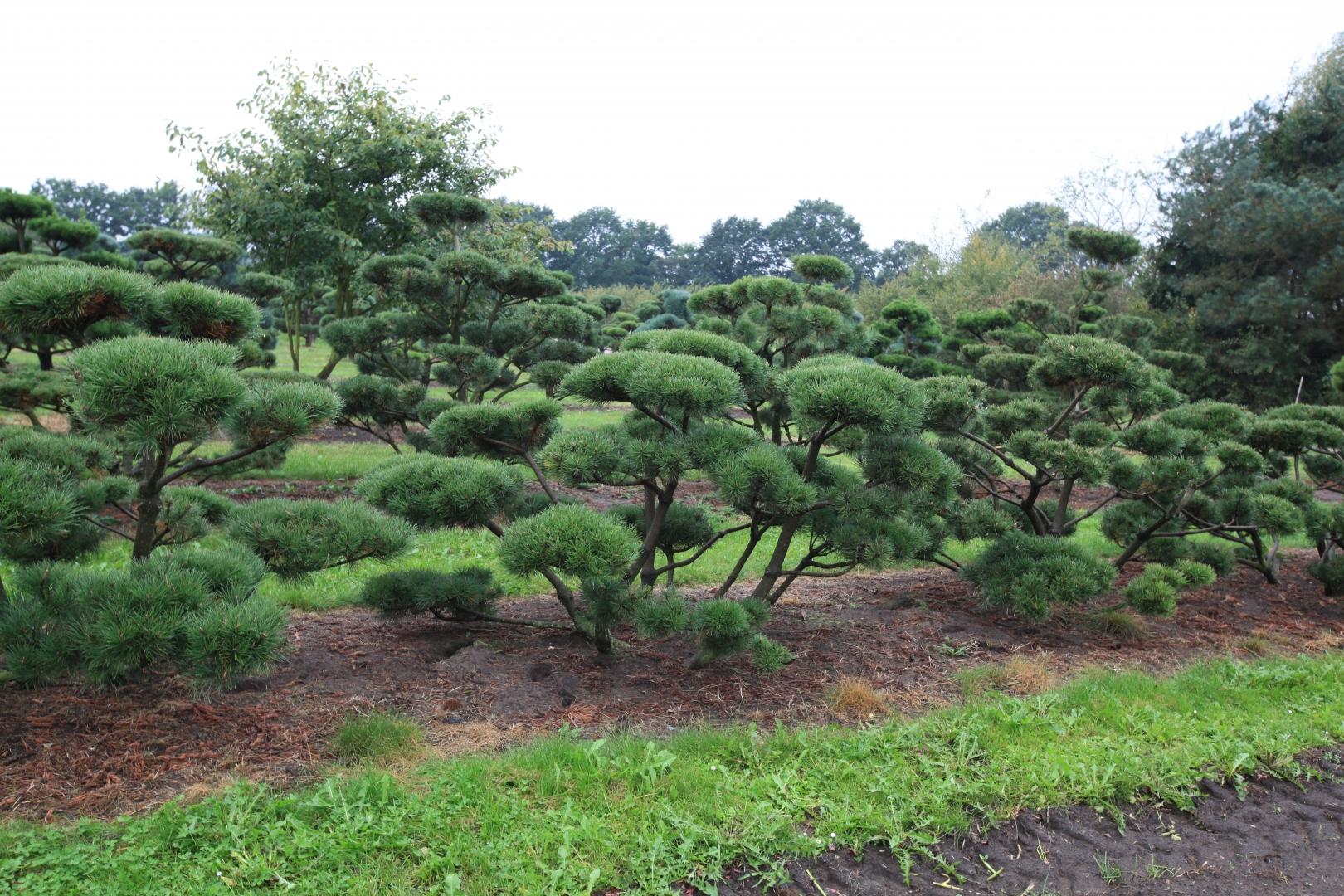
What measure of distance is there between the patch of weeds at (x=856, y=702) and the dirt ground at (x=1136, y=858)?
82 cm

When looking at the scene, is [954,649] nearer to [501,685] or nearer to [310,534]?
[501,685]

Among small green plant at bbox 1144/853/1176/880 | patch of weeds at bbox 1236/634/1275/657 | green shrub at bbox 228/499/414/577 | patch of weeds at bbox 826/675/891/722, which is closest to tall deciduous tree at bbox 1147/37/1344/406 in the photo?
patch of weeds at bbox 1236/634/1275/657

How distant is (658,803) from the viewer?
3018mm

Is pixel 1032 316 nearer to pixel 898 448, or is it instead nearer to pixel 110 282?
pixel 898 448

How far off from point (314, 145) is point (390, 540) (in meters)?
11.8

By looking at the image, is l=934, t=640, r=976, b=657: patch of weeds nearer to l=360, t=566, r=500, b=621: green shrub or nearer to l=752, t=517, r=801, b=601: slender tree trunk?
l=752, t=517, r=801, b=601: slender tree trunk

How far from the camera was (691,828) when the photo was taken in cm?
288

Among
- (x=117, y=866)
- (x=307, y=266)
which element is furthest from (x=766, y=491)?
(x=307, y=266)

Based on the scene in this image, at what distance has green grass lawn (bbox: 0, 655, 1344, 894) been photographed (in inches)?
102

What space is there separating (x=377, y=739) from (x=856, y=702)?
6.42 ft

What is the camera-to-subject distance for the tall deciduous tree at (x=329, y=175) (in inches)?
520

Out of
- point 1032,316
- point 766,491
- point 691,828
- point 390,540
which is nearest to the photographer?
point 691,828

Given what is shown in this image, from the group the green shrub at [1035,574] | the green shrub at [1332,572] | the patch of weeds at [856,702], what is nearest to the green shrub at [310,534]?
the patch of weeds at [856,702]

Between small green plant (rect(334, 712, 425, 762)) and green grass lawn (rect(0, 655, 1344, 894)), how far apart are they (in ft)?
0.54
